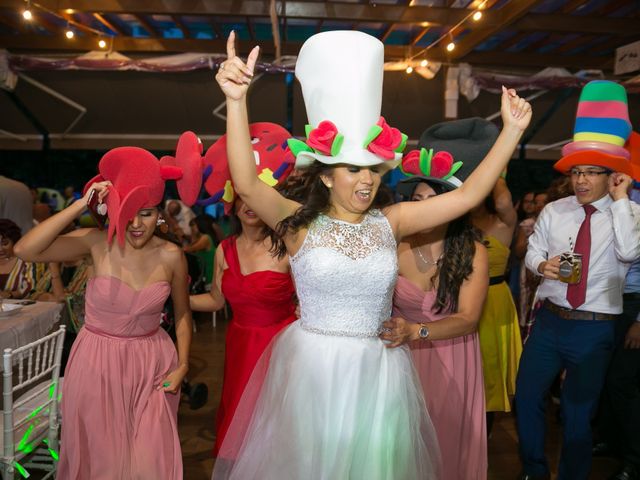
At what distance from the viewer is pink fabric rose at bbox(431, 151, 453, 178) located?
2.45m

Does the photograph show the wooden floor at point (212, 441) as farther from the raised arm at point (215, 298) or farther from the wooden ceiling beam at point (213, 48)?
the wooden ceiling beam at point (213, 48)

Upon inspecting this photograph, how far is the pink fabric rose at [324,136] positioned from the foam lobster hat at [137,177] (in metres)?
0.87

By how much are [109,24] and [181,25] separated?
2.83 ft

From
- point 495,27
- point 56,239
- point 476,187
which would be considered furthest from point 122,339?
point 495,27

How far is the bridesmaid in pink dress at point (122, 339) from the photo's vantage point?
96.0 inches

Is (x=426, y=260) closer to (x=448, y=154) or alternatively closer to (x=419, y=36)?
(x=448, y=154)

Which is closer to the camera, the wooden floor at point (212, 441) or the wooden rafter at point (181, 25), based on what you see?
the wooden floor at point (212, 441)

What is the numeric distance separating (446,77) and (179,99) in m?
3.80

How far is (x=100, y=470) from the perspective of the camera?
95.8 inches

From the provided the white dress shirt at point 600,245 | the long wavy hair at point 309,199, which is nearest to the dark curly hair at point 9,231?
the long wavy hair at point 309,199

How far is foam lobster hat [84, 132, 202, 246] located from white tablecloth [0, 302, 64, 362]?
1041 millimetres

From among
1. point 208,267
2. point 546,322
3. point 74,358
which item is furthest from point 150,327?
point 208,267

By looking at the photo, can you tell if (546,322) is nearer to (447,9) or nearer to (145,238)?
(145,238)

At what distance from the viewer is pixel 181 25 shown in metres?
8.13
